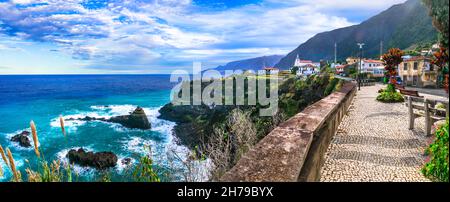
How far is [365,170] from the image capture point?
164 inches

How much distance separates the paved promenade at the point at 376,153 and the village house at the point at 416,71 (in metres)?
28.3

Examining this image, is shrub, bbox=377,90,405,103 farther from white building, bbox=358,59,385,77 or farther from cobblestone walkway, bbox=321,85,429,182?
white building, bbox=358,59,385,77

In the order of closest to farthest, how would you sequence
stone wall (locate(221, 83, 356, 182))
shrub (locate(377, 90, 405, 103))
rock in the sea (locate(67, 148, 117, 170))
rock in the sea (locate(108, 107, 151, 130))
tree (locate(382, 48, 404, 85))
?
stone wall (locate(221, 83, 356, 182)), shrub (locate(377, 90, 405, 103)), tree (locate(382, 48, 404, 85)), rock in the sea (locate(67, 148, 117, 170)), rock in the sea (locate(108, 107, 151, 130))

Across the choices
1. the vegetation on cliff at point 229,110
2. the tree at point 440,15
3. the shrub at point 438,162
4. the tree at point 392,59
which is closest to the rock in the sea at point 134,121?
the vegetation on cliff at point 229,110

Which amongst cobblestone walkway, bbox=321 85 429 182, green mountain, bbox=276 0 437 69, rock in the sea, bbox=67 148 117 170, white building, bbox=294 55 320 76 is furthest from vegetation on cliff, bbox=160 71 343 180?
white building, bbox=294 55 320 76

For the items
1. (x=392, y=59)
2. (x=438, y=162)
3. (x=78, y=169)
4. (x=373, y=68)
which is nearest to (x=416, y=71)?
(x=373, y=68)

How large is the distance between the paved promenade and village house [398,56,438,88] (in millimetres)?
28317

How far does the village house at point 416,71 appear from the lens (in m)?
32.4

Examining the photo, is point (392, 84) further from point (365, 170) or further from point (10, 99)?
point (10, 99)

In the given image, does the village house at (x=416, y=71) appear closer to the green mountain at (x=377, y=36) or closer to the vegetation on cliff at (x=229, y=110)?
the green mountain at (x=377, y=36)

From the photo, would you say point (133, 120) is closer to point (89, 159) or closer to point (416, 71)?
point (89, 159)

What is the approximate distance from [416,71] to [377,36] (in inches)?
1632

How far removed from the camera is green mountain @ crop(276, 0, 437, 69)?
164 ft
